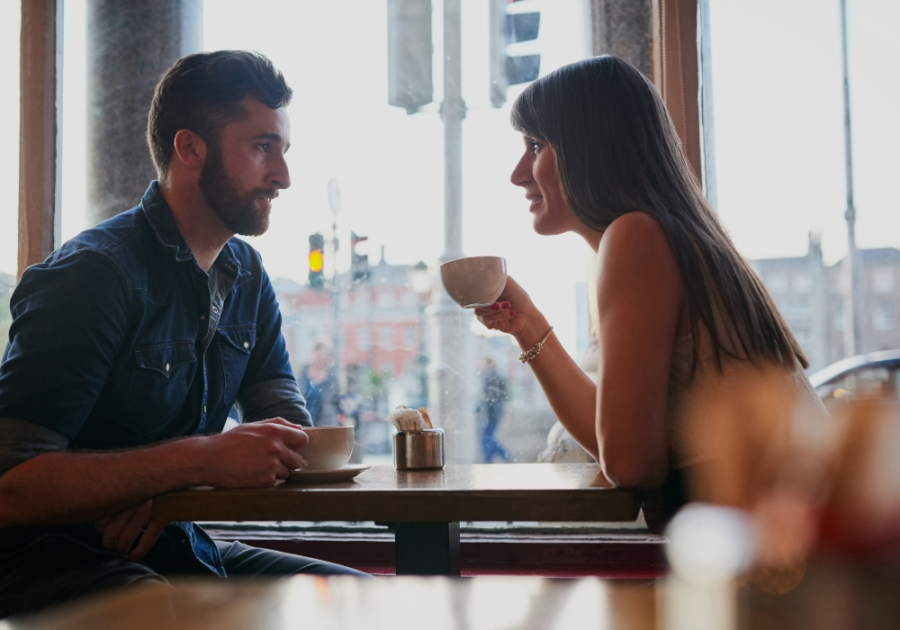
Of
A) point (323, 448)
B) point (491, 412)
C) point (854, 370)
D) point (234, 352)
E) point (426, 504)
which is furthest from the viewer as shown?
point (491, 412)

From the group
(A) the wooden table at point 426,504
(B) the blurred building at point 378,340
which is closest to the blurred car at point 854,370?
(B) the blurred building at point 378,340

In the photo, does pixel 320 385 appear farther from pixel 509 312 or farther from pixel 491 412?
pixel 509 312

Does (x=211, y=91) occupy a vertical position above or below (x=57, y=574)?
above

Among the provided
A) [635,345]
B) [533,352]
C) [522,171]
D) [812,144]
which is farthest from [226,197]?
[812,144]

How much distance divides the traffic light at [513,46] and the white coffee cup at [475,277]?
62.4 inches

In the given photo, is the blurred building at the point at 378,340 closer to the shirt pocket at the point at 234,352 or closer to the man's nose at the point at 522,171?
the shirt pocket at the point at 234,352

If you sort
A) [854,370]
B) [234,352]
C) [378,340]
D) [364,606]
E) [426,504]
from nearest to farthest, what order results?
[364,606]
[426,504]
[234,352]
[854,370]
[378,340]

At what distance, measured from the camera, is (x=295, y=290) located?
9.70ft

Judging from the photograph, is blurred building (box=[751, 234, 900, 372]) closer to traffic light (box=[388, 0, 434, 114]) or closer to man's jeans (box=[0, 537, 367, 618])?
traffic light (box=[388, 0, 434, 114])

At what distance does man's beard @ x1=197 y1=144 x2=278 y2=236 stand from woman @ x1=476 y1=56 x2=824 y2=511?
0.73 m

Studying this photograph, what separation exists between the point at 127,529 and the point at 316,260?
1774 millimetres

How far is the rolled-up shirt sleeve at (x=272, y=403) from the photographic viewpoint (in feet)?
5.74

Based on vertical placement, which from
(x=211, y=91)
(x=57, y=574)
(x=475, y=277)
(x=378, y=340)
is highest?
(x=211, y=91)

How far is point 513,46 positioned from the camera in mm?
2787
